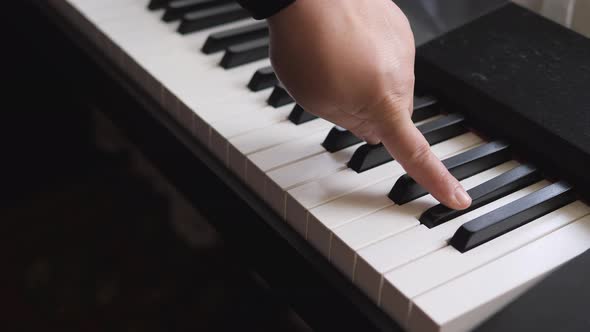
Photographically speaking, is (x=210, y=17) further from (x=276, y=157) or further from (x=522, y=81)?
(x=522, y=81)

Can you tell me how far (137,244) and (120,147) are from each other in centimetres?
40

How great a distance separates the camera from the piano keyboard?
0.76 metres

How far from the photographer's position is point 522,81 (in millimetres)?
965

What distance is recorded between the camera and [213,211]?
108 centimetres

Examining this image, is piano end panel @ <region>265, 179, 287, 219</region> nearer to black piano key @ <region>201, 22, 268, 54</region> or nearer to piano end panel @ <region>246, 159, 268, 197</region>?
piano end panel @ <region>246, 159, 268, 197</region>

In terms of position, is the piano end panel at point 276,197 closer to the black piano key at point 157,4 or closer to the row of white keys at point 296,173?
the row of white keys at point 296,173

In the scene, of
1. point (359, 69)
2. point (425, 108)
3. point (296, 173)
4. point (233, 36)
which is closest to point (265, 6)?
point (359, 69)

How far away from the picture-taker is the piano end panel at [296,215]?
877mm

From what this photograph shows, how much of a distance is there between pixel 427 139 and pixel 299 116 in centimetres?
16

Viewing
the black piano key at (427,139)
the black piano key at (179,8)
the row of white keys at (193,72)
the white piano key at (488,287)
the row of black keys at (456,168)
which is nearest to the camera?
the white piano key at (488,287)

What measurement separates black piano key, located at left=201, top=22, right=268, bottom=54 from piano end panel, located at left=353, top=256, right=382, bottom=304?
52cm

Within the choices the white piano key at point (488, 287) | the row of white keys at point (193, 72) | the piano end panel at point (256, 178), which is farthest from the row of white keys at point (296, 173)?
the white piano key at point (488, 287)

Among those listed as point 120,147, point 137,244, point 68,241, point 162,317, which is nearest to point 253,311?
point 162,317

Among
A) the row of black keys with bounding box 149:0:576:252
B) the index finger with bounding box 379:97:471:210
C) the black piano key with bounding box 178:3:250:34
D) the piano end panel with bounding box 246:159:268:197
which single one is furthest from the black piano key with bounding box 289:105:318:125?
the black piano key with bounding box 178:3:250:34
